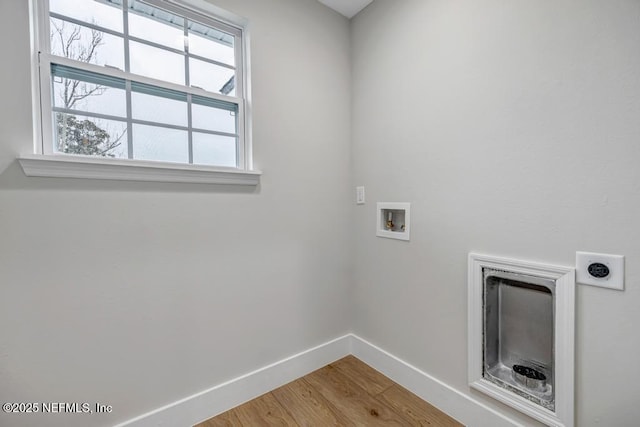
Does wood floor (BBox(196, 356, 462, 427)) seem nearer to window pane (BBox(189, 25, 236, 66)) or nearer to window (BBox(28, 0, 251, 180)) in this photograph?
window (BBox(28, 0, 251, 180))

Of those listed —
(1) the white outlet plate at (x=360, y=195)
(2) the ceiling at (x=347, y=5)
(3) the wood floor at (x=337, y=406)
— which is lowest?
(3) the wood floor at (x=337, y=406)

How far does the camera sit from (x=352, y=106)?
2.10 m


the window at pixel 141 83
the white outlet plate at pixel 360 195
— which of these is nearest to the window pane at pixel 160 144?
the window at pixel 141 83

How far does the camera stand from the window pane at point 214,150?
5.03 feet

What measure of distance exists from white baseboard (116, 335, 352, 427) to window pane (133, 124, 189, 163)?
4.28ft

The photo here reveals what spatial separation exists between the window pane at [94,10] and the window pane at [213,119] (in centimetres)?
49

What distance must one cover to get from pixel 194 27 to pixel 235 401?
86.4 inches

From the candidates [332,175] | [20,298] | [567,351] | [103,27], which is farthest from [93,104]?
Result: [567,351]

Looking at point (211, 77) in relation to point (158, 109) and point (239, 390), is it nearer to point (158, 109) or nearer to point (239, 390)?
point (158, 109)

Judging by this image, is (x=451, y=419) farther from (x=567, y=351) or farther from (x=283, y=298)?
(x=283, y=298)

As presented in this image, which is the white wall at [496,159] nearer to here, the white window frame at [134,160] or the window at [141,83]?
the white window frame at [134,160]

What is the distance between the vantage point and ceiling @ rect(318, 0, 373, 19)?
1.90 meters

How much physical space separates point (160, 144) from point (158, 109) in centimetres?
18

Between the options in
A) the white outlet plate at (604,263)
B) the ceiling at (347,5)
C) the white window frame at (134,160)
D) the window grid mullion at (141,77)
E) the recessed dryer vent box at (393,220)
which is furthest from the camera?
the ceiling at (347,5)
